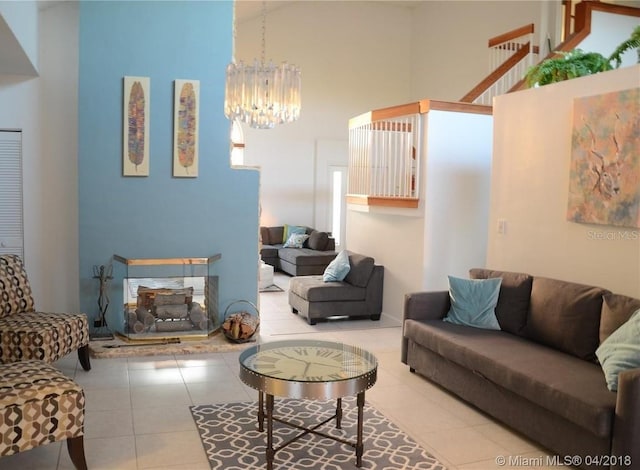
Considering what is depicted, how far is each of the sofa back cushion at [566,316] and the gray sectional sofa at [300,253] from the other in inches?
204

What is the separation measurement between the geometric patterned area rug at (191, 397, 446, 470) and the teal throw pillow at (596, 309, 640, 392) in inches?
39.5

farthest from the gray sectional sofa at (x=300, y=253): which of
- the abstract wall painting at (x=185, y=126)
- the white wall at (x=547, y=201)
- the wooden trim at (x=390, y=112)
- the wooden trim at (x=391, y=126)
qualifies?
the white wall at (x=547, y=201)

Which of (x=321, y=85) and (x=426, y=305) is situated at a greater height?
(x=321, y=85)

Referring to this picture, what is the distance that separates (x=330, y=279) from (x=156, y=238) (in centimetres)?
205

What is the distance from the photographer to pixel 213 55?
5.60 meters

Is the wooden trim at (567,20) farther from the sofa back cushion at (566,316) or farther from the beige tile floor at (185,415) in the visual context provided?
the beige tile floor at (185,415)

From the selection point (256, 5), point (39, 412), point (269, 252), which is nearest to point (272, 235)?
point (269, 252)

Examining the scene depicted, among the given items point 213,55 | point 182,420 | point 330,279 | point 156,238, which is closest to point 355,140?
point 330,279

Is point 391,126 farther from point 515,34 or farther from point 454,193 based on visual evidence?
point 515,34

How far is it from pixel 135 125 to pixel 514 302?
3.51 m

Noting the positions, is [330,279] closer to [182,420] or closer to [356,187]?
[356,187]

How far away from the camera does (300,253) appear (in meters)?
9.52

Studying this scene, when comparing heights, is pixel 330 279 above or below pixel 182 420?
above

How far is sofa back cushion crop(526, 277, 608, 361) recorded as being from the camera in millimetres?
3830
